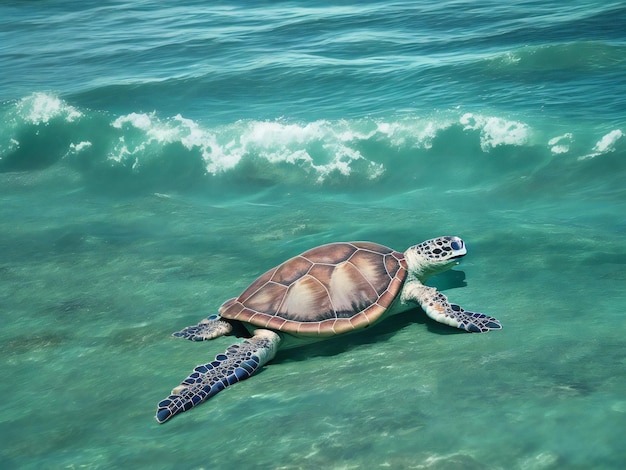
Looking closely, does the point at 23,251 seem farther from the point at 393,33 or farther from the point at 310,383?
the point at 393,33

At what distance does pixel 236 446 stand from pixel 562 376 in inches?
102

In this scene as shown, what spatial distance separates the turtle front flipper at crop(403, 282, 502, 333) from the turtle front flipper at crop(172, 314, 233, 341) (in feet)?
6.38

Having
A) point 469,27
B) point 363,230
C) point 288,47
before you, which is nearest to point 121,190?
point 363,230

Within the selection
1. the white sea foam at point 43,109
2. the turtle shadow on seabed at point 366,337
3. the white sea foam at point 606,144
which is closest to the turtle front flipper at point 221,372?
the turtle shadow on seabed at point 366,337

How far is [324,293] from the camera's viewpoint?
7223 mm

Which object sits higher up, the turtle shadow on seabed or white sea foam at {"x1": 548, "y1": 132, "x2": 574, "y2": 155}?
white sea foam at {"x1": 548, "y1": 132, "x2": 574, "y2": 155}

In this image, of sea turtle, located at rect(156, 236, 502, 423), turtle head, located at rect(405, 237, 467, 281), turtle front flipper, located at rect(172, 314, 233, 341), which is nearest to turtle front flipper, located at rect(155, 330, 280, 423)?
sea turtle, located at rect(156, 236, 502, 423)

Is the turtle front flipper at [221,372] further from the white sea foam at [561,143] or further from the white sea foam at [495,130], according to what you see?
the white sea foam at [495,130]

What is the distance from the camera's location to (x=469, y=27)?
20.4 m

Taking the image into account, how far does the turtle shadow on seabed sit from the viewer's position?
7.22 metres

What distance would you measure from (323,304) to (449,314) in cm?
122

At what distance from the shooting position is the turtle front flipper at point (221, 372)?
6.24 m

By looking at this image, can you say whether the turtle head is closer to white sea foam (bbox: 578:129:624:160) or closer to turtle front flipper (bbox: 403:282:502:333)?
turtle front flipper (bbox: 403:282:502:333)

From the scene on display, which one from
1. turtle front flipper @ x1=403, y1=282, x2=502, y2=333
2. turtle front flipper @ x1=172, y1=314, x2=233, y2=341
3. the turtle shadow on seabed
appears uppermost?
turtle front flipper @ x1=403, y1=282, x2=502, y2=333
